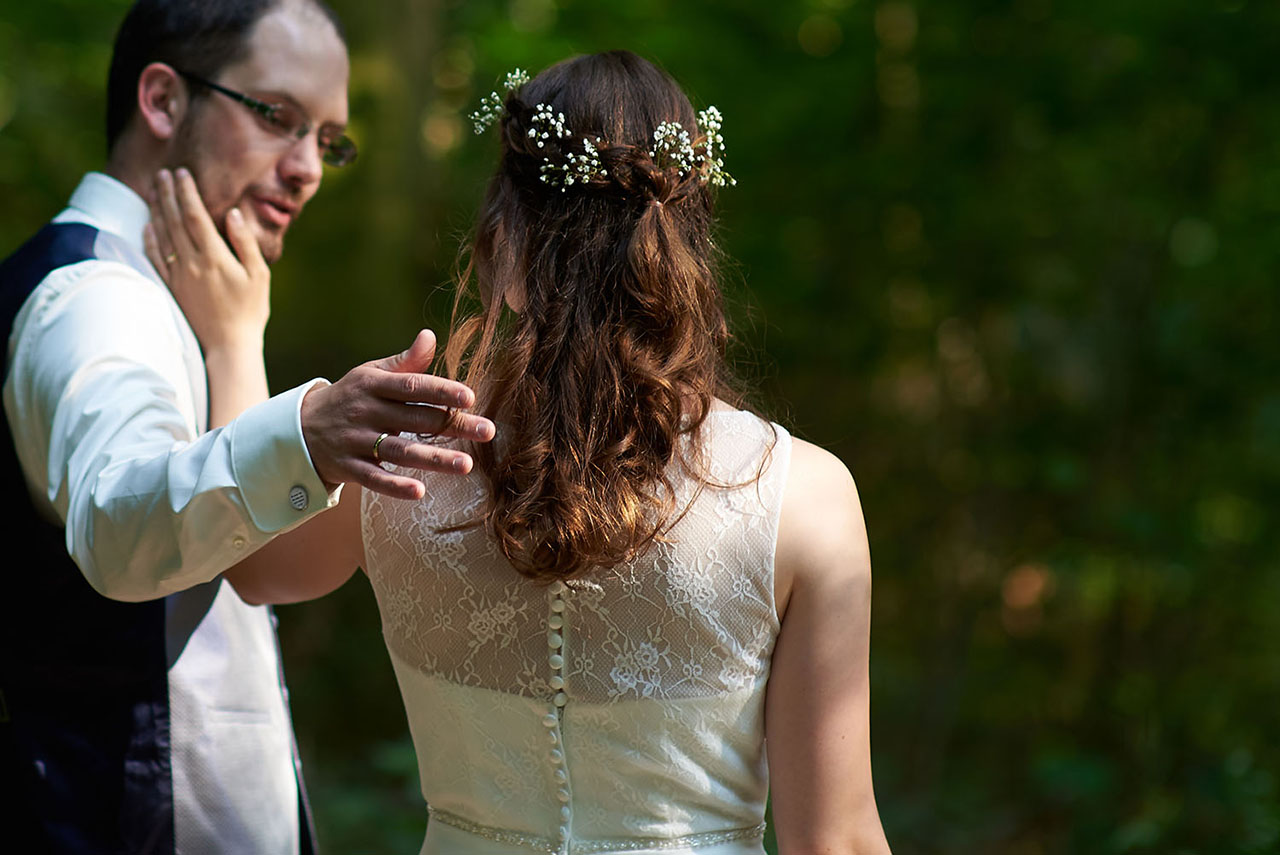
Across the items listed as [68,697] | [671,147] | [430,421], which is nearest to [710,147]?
[671,147]

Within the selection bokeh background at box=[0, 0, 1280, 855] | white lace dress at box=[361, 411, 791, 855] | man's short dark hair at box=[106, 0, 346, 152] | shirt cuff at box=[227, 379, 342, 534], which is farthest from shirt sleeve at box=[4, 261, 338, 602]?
bokeh background at box=[0, 0, 1280, 855]

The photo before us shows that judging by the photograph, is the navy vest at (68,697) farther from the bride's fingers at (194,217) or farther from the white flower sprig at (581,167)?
the white flower sprig at (581,167)

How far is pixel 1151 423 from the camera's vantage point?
422 cm

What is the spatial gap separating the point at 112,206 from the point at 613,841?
1.37 m

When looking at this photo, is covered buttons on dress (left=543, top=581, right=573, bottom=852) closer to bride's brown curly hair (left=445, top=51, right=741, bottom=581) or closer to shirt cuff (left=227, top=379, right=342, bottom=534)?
bride's brown curly hair (left=445, top=51, right=741, bottom=581)

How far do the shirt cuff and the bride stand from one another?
0.85ft

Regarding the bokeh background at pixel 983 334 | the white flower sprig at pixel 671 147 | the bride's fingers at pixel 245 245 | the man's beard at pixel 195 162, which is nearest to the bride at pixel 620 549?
the white flower sprig at pixel 671 147

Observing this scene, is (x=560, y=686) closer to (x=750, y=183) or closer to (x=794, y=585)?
(x=794, y=585)

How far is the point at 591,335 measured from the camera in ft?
4.73

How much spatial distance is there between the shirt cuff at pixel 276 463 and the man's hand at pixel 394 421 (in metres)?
0.03

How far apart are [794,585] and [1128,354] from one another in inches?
128

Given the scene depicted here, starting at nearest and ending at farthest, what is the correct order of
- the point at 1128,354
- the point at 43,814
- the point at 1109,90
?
the point at 43,814 → the point at 1109,90 → the point at 1128,354

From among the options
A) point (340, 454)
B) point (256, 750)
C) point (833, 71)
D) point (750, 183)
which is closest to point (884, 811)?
point (750, 183)

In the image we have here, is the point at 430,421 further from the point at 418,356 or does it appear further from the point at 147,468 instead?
the point at 147,468
